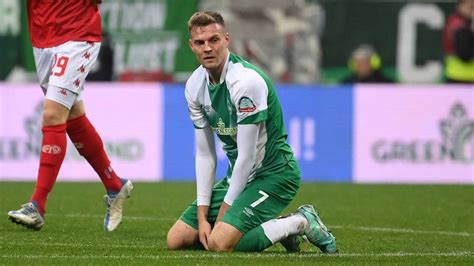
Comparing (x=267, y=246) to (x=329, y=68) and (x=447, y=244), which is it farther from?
(x=329, y=68)

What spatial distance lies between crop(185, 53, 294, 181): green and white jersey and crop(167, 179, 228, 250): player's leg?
0.73ft

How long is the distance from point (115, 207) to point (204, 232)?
5.88ft

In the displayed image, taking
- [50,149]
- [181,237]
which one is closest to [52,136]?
[50,149]

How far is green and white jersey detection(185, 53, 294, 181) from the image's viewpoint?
741cm

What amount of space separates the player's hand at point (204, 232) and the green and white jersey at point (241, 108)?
42cm

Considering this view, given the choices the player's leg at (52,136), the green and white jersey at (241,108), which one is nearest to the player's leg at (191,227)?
the green and white jersey at (241,108)

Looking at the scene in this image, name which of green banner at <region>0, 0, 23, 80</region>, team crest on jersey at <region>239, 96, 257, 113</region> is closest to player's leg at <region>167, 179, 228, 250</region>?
team crest on jersey at <region>239, 96, 257, 113</region>

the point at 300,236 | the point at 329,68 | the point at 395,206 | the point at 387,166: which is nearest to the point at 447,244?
the point at 300,236

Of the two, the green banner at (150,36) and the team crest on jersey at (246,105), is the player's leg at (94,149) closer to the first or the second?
the team crest on jersey at (246,105)

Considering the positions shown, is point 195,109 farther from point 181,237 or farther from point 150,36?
point 150,36

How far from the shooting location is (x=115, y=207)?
30.3 ft

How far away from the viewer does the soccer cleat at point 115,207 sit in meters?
→ 9.12

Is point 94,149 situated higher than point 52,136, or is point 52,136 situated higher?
point 52,136

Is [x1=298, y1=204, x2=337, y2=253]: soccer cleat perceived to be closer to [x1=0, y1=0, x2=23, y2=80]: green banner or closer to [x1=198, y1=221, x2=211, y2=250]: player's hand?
[x1=198, y1=221, x2=211, y2=250]: player's hand
